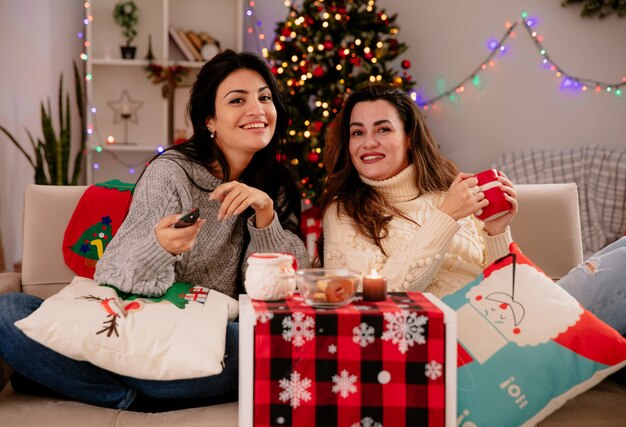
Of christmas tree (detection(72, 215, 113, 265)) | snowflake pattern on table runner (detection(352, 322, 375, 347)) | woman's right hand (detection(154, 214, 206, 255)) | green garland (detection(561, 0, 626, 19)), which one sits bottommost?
snowflake pattern on table runner (detection(352, 322, 375, 347))

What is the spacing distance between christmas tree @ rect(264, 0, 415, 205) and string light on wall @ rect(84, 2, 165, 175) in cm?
98

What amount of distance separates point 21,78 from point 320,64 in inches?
67.0

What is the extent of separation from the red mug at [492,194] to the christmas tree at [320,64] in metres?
2.27

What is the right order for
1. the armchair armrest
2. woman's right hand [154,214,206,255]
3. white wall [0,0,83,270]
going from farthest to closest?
white wall [0,0,83,270], the armchair armrest, woman's right hand [154,214,206,255]

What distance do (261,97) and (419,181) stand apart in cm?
54

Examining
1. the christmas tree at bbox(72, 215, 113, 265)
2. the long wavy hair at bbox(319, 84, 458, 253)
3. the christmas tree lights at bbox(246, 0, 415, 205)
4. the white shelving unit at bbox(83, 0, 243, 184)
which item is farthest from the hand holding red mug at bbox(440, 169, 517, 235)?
the white shelving unit at bbox(83, 0, 243, 184)

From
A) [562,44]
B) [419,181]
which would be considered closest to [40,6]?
[419,181]

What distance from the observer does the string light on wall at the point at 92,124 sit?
457 centimetres

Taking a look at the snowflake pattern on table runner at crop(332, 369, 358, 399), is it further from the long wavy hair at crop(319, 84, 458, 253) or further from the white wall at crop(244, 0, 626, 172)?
the white wall at crop(244, 0, 626, 172)

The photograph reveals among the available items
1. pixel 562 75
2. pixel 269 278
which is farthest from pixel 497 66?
pixel 269 278

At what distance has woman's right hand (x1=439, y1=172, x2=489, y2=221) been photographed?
1797mm

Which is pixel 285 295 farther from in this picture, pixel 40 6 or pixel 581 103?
pixel 581 103

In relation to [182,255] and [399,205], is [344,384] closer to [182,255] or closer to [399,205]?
[182,255]

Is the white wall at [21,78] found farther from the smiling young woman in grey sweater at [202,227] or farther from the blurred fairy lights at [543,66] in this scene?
the smiling young woman in grey sweater at [202,227]
